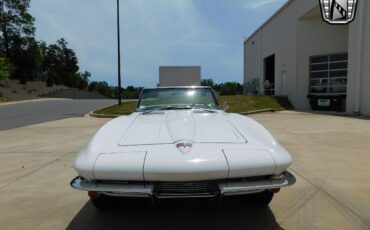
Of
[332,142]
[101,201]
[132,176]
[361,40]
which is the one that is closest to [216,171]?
[132,176]

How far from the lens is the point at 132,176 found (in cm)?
262

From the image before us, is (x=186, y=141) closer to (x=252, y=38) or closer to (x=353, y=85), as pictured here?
(x=353, y=85)

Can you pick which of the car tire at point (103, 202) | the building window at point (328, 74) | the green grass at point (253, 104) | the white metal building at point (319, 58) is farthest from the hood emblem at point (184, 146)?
the building window at point (328, 74)

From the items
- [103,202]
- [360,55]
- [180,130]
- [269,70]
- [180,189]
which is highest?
[269,70]

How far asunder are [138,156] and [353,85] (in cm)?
1538

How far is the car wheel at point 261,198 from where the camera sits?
3473 millimetres

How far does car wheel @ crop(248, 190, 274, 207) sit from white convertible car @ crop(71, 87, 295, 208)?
56cm

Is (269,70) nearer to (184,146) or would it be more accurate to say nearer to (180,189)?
(184,146)

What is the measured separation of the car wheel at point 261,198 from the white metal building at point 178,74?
11797mm

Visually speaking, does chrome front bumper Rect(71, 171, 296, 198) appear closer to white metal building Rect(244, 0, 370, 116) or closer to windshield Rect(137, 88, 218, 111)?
windshield Rect(137, 88, 218, 111)

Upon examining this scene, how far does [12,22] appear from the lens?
5747 centimetres

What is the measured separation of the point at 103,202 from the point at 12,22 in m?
63.3

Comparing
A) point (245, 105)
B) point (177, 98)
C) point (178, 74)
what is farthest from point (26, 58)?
point (177, 98)

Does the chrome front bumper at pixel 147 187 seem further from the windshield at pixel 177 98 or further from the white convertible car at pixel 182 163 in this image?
the windshield at pixel 177 98
